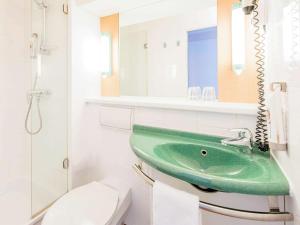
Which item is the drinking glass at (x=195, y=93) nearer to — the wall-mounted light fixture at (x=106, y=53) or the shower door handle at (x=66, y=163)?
the wall-mounted light fixture at (x=106, y=53)

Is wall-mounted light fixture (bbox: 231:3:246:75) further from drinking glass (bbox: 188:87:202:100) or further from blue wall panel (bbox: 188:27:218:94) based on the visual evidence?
drinking glass (bbox: 188:87:202:100)

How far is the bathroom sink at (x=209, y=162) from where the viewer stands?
0.64 metres

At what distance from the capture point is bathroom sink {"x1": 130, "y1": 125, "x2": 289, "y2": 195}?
0.64 metres

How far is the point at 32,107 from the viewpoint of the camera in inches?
75.6

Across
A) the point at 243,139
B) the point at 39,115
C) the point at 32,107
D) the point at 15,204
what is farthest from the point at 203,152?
the point at 15,204

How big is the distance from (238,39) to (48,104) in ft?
5.10

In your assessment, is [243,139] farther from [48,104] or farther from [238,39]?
[48,104]

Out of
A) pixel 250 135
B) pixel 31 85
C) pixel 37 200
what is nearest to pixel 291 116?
pixel 250 135

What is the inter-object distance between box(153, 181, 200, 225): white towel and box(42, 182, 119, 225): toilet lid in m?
0.44

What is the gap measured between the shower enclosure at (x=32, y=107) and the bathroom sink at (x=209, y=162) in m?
0.90

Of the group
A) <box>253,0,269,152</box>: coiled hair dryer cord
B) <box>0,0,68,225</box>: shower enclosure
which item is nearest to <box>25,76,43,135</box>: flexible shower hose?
<box>0,0,68,225</box>: shower enclosure

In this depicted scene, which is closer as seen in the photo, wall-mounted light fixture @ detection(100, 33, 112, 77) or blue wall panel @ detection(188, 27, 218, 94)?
blue wall panel @ detection(188, 27, 218, 94)

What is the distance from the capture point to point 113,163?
1643 millimetres

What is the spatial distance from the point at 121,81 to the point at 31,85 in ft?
2.82
